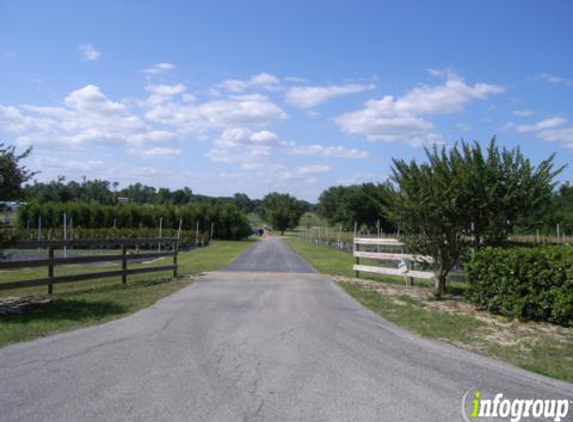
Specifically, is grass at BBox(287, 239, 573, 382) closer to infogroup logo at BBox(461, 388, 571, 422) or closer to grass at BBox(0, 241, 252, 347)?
infogroup logo at BBox(461, 388, 571, 422)

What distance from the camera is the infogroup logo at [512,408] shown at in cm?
450

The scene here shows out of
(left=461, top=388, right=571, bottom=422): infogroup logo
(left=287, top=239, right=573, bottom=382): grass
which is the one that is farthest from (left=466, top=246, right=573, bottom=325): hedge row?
(left=461, top=388, right=571, bottom=422): infogroup logo

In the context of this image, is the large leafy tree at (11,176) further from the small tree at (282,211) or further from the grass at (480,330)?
the small tree at (282,211)

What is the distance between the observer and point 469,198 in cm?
1168

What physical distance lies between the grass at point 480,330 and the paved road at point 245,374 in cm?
49

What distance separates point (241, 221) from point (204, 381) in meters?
62.5

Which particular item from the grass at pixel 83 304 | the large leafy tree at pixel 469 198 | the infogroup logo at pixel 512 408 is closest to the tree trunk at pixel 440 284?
the large leafy tree at pixel 469 198

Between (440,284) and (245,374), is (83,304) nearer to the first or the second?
(245,374)

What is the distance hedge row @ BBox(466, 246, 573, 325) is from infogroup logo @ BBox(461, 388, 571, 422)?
4313 mm

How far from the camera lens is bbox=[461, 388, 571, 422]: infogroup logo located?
4500 millimetres

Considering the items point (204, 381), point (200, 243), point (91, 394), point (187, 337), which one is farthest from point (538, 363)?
point (200, 243)

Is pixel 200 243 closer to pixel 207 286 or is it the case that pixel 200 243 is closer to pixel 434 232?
pixel 207 286

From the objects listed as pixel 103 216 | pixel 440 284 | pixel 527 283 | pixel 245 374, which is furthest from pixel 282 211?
pixel 245 374

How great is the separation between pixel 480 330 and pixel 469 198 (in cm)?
407
